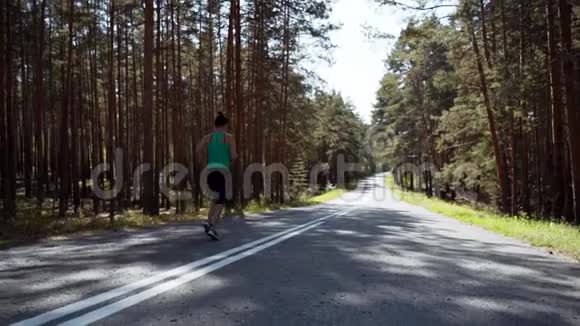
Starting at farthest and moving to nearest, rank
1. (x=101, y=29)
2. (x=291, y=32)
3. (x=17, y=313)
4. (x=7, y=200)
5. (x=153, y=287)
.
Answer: (x=291, y=32) < (x=101, y=29) < (x=7, y=200) < (x=153, y=287) < (x=17, y=313)

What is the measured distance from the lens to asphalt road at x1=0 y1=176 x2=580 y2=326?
3.63 meters

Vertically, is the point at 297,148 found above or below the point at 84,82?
below

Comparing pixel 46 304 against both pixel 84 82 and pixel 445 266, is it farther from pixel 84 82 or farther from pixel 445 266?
pixel 84 82

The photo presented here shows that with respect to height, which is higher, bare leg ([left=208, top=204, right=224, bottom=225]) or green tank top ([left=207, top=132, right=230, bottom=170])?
green tank top ([left=207, top=132, right=230, bottom=170])

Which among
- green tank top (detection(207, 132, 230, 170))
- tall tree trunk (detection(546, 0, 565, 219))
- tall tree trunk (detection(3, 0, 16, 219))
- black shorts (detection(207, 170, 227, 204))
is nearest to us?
black shorts (detection(207, 170, 227, 204))

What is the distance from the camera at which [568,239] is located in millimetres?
8883

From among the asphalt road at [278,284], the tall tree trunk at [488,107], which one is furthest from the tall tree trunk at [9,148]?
the tall tree trunk at [488,107]

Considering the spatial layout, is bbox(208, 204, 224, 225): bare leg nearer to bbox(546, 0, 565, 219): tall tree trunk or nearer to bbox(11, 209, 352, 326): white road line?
bbox(11, 209, 352, 326): white road line

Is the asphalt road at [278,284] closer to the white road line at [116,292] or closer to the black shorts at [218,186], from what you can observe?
the white road line at [116,292]

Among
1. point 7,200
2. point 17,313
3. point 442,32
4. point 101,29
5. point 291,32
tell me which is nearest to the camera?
point 17,313

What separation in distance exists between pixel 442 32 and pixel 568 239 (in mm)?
10110

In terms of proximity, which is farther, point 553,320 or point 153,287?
point 153,287

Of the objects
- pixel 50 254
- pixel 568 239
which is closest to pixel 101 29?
pixel 50 254

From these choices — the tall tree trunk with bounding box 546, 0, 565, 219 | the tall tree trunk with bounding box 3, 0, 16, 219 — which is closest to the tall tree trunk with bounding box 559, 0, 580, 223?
the tall tree trunk with bounding box 546, 0, 565, 219
